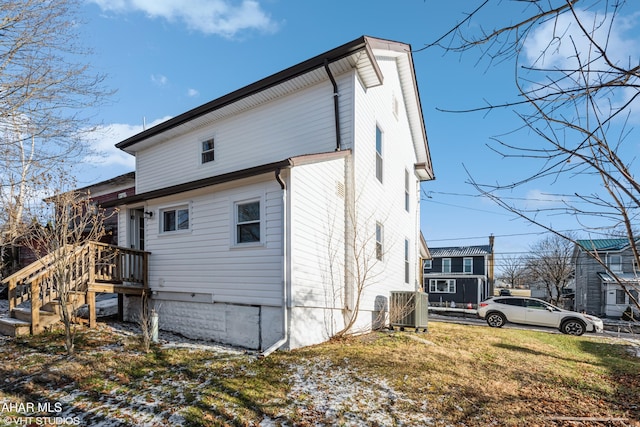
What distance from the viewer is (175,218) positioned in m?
9.97

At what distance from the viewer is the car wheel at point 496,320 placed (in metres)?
17.5

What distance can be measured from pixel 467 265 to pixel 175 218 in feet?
109

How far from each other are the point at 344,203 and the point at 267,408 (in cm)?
589

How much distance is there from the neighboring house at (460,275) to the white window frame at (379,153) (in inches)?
1059

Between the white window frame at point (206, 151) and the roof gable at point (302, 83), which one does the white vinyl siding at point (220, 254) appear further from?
the roof gable at point (302, 83)

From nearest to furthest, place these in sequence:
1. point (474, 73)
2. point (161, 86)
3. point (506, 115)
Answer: point (506, 115), point (474, 73), point (161, 86)

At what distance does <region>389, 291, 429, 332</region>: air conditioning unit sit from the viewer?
10.9 metres

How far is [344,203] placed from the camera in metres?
9.67

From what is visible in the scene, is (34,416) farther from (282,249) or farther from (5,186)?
(5,186)

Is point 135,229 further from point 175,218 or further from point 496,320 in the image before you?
point 496,320

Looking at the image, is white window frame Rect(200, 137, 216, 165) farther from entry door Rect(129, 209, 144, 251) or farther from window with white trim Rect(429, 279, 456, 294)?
window with white trim Rect(429, 279, 456, 294)

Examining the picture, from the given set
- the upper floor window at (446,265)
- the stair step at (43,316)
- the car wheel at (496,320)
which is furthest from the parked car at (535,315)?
the upper floor window at (446,265)

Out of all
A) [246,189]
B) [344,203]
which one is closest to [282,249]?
[246,189]

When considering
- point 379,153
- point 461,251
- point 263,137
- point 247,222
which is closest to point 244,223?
point 247,222
